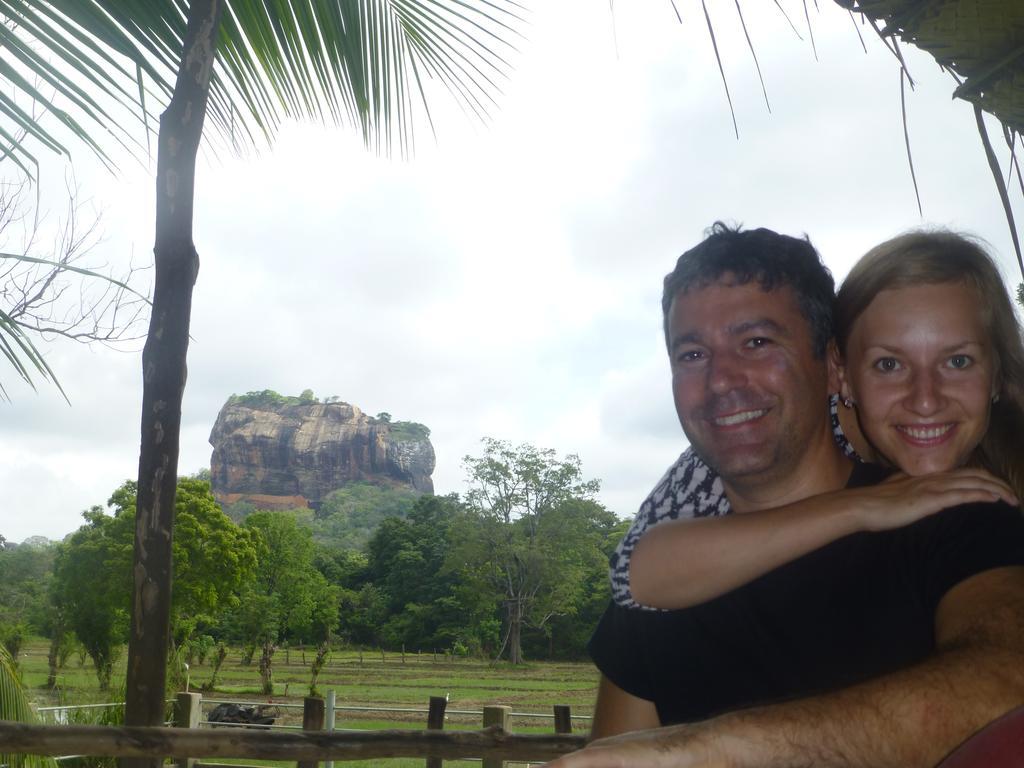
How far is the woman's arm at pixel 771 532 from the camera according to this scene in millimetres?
958

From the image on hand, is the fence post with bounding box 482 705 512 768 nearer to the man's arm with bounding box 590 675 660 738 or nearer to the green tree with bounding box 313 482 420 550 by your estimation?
the man's arm with bounding box 590 675 660 738

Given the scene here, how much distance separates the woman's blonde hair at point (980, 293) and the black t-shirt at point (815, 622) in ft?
0.83

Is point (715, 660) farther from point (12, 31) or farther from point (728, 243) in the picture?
point (12, 31)

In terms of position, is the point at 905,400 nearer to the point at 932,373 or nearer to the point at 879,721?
the point at 932,373

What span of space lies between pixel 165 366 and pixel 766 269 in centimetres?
184

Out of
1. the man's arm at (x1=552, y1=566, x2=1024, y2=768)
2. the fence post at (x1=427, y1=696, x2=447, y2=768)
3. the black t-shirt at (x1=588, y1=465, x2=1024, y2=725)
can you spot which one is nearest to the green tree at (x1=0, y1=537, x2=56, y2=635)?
the fence post at (x1=427, y1=696, x2=447, y2=768)

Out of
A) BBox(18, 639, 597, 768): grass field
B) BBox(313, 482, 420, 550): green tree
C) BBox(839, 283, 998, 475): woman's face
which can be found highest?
BBox(313, 482, 420, 550): green tree

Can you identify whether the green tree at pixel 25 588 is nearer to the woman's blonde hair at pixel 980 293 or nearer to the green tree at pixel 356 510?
the woman's blonde hair at pixel 980 293

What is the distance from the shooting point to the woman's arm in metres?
0.96

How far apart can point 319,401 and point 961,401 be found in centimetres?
8634

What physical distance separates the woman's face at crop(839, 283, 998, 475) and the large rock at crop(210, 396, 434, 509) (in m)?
78.6

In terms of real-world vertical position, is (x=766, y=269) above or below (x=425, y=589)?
below

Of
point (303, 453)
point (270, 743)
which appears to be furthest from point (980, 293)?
point (303, 453)

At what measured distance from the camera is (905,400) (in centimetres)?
113
